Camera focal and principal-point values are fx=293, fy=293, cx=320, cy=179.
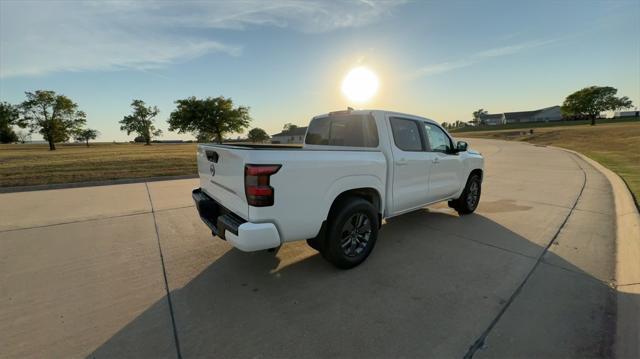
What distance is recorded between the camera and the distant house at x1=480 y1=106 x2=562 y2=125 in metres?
112

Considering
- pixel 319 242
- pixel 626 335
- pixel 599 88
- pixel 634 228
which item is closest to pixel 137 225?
pixel 319 242

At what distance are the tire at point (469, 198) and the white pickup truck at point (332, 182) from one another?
63 centimetres

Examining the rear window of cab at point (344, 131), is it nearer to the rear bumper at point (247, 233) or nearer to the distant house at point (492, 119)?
the rear bumper at point (247, 233)

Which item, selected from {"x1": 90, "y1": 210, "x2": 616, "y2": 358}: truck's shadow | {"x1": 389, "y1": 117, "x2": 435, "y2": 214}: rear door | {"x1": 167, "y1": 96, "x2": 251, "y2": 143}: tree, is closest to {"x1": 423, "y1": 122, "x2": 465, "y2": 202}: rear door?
{"x1": 389, "y1": 117, "x2": 435, "y2": 214}: rear door

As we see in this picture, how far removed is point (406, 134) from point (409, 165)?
19.1 inches

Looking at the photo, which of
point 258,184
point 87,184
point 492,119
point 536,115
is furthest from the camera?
point 492,119

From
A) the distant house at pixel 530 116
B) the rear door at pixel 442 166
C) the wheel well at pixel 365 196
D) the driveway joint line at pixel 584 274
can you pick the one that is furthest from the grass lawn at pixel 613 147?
the distant house at pixel 530 116

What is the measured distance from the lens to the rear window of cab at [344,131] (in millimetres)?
3939

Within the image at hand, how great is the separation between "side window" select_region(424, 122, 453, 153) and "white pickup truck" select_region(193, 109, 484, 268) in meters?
0.02

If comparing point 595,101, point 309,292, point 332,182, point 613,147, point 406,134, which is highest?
point 595,101

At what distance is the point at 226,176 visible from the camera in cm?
312

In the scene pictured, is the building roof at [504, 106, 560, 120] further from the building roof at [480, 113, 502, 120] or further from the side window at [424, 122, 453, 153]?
the side window at [424, 122, 453, 153]

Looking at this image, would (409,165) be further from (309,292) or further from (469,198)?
(469,198)

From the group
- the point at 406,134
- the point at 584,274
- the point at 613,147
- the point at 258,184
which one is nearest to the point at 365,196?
the point at 406,134
